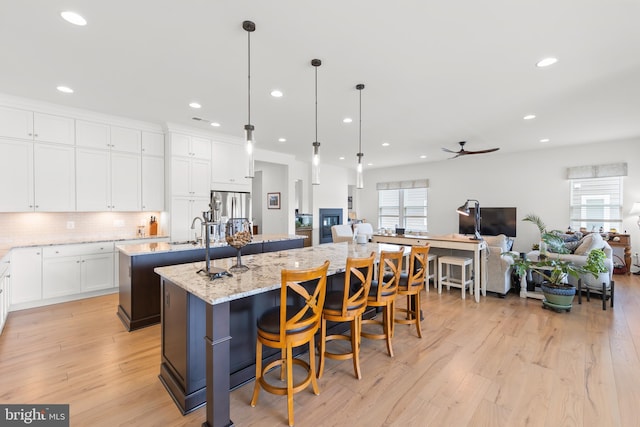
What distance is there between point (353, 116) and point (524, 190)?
546cm

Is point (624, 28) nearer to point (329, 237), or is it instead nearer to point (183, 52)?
point (183, 52)

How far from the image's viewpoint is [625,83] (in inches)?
128

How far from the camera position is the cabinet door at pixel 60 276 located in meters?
3.87

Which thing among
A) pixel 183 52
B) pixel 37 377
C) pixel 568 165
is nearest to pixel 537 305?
pixel 568 165

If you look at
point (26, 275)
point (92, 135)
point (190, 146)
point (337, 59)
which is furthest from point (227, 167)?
point (337, 59)

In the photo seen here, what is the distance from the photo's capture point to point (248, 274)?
2.12m

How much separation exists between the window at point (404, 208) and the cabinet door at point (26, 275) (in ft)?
28.4

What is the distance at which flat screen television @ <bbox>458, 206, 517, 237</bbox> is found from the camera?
7.15 meters

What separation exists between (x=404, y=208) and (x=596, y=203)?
4.65 m

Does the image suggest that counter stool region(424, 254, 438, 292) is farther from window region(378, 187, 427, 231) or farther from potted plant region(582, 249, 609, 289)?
window region(378, 187, 427, 231)

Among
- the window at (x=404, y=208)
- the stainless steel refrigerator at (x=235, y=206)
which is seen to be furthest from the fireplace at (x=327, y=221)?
the stainless steel refrigerator at (x=235, y=206)

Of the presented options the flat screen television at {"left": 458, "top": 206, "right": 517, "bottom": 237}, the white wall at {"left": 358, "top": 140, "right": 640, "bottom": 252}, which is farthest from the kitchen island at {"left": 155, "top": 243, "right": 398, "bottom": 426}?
the white wall at {"left": 358, "top": 140, "right": 640, "bottom": 252}

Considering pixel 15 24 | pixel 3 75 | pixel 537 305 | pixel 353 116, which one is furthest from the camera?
pixel 353 116

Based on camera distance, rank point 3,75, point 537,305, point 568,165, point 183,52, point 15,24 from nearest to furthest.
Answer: point 15,24 → point 183,52 → point 3,75 → point 537,305 → point 568,165
